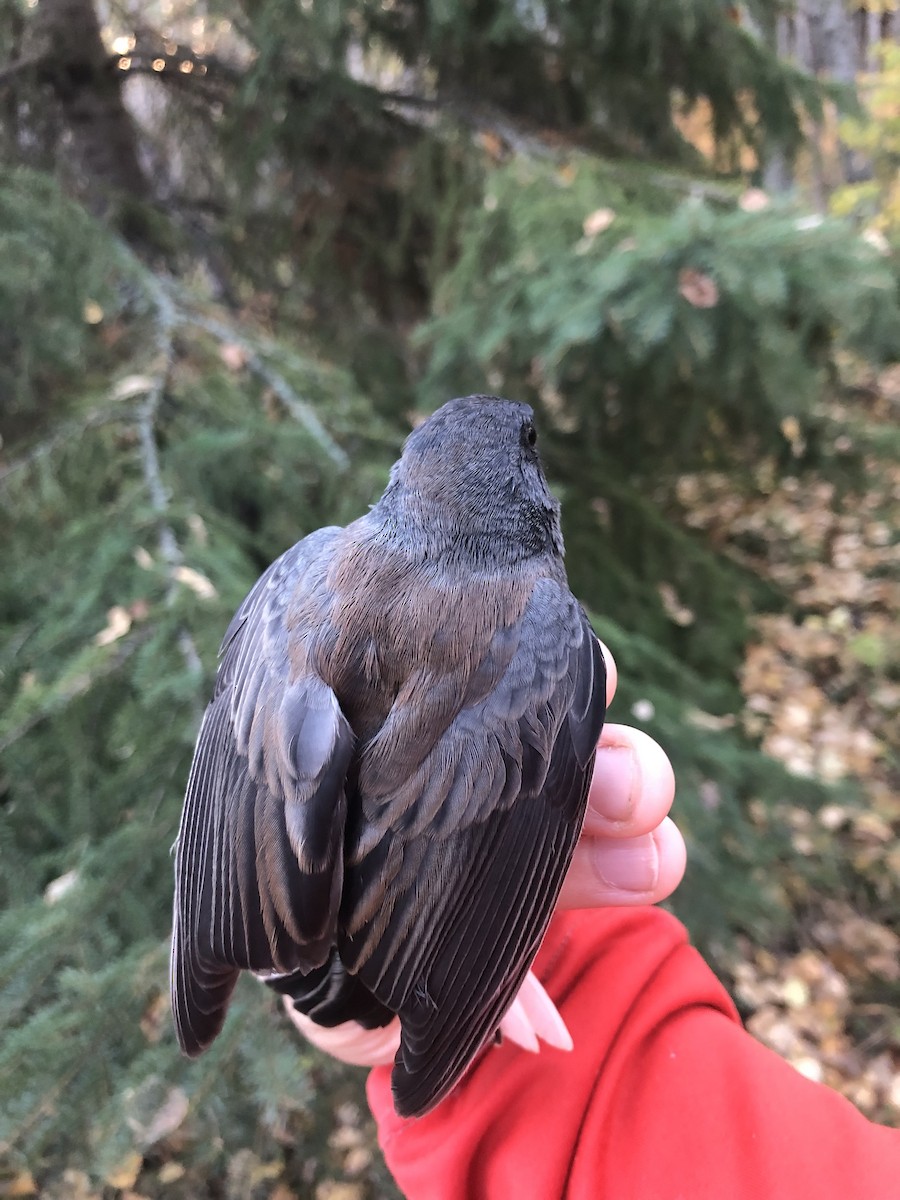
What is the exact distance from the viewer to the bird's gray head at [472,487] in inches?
67.3

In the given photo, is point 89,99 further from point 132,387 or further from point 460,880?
point 460,880

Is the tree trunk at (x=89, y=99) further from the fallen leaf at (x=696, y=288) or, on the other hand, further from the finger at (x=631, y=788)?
the finger at (x=631, y=788)

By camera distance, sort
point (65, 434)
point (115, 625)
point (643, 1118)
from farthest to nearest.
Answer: point (65, 434) → point (115, 625) → point (643, 1118)

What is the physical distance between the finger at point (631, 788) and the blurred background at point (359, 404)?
51 cm

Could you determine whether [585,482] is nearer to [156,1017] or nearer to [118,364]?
[118,364]

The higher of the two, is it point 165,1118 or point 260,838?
point 260,838

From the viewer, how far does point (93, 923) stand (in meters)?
1.63

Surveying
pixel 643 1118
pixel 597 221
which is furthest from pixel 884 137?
pixel 643 1118

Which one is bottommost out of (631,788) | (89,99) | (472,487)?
(631,788)

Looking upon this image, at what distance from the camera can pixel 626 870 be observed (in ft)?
5.89

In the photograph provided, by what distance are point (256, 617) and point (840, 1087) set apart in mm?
3216

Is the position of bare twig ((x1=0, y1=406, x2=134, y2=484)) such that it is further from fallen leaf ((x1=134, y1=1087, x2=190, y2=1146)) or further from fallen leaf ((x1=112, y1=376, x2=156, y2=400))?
fallen leaf ((x1=134, y1=1087, x2=190, y2=1146))

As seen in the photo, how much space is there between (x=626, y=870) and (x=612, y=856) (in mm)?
44

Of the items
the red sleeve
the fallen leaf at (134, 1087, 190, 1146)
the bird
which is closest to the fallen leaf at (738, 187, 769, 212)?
the bird
